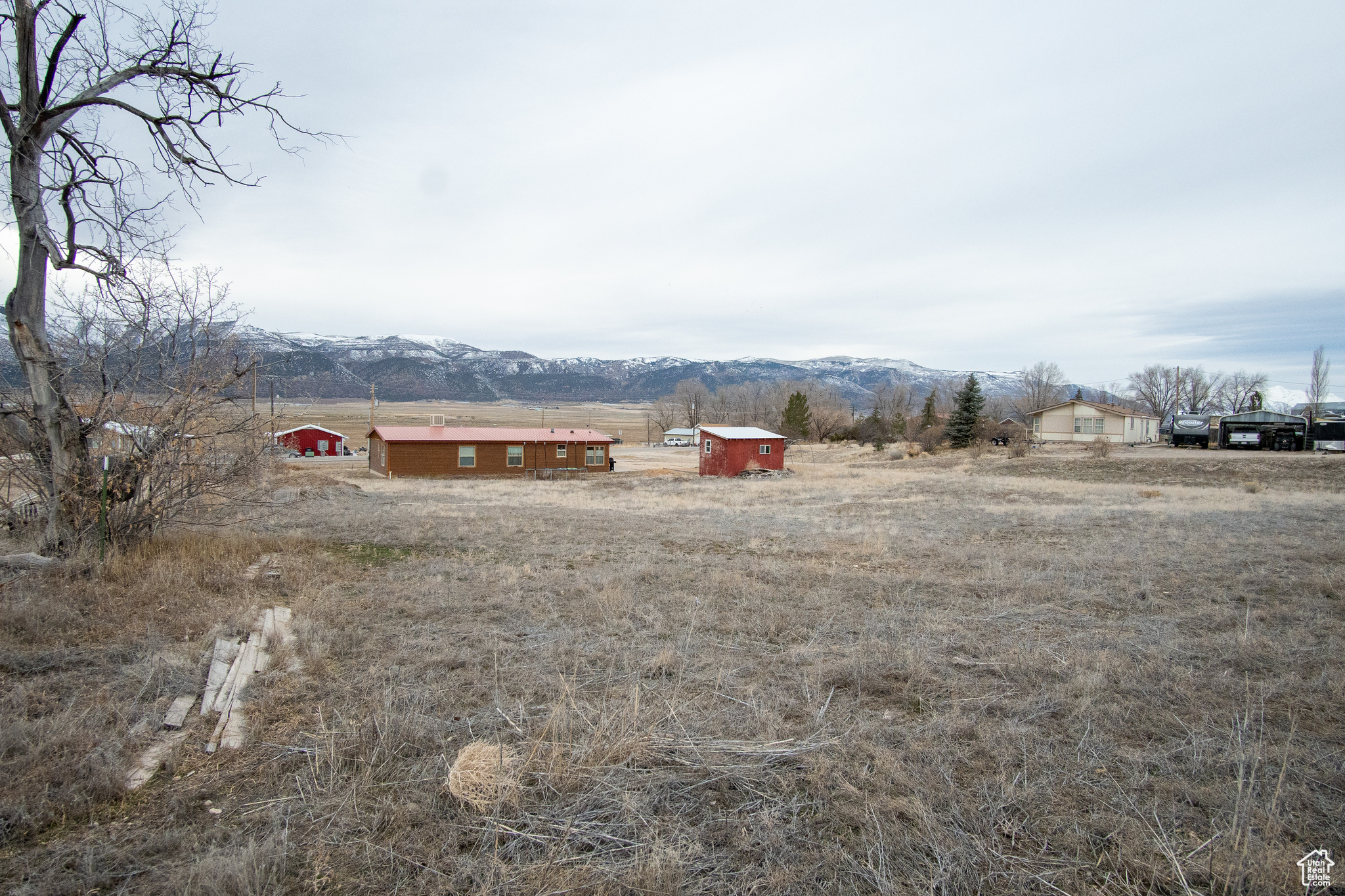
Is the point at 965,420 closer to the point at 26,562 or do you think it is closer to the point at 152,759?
the point at 26,562

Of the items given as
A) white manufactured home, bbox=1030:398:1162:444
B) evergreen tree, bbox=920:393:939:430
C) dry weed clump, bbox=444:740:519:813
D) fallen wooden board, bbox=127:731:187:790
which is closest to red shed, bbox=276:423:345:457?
evergreen tree, bbox=920:393:939:430

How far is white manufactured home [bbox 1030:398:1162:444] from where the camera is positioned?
54562 mm

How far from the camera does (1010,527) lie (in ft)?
51.3

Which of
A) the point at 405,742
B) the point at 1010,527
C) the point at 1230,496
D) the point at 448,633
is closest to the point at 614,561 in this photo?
the point at 448,633

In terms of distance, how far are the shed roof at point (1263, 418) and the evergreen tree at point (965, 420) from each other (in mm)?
15269

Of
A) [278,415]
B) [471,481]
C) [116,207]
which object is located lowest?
[471,481]

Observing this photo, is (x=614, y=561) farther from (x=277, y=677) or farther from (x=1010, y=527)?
(x=1010, y=527)

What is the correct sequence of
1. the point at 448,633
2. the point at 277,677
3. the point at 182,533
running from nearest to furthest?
the point at 277,677 → the point at 448,633 → the point at 182,533

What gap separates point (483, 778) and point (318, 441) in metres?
62.9

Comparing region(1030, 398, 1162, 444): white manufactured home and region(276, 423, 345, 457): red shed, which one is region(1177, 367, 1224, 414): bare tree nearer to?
region(1030, 398, 1162, 444): white manufactured home

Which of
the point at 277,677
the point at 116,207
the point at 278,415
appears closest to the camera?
the point at 277,677

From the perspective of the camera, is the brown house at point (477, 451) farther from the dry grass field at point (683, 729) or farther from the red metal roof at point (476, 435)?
the dry grass field at point (683, 729)

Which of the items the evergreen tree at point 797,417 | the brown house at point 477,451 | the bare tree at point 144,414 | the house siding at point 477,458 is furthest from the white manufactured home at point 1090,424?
the bare tree at point 144,414

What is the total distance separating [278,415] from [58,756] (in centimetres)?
787
